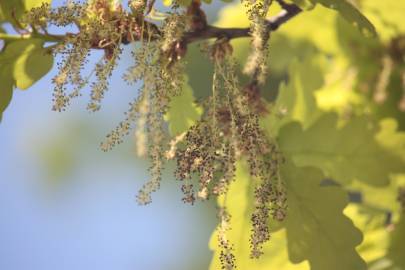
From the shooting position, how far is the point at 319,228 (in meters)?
1.30

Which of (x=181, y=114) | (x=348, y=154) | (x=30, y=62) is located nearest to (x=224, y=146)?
(x=181, y=114)

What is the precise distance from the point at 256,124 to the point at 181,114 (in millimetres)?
226

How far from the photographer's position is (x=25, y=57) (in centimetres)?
125

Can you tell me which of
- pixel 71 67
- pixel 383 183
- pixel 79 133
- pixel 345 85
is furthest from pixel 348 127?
pixel 79 133

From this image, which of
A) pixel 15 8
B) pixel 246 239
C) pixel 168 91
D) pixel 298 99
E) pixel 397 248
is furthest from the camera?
pixel 298 99

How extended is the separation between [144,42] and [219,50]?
169 mm

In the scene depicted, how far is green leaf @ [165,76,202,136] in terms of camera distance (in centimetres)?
131

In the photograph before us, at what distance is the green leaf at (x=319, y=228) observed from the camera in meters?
1.28

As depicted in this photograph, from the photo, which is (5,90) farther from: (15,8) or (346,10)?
(346,10)

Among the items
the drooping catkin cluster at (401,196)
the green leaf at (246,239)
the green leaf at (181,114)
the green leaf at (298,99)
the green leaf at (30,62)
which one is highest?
the green leaf at (30,62)

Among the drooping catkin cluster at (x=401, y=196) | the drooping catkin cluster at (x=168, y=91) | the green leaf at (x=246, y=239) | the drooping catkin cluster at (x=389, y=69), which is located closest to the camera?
the drooping catkin cluster at (x=168, y=91)

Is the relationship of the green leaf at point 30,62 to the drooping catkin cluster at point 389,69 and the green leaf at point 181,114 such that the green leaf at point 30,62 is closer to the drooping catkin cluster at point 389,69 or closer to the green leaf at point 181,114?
the green leaf at point 181,114

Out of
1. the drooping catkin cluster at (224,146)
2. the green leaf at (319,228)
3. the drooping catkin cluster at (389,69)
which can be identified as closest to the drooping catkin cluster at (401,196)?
the drooping catkin cluster at (389,69)

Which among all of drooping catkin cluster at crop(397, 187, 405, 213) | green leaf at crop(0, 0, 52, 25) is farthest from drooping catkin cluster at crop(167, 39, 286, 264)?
drooping catkin cluster at crop(397, 187, 405, 213)
